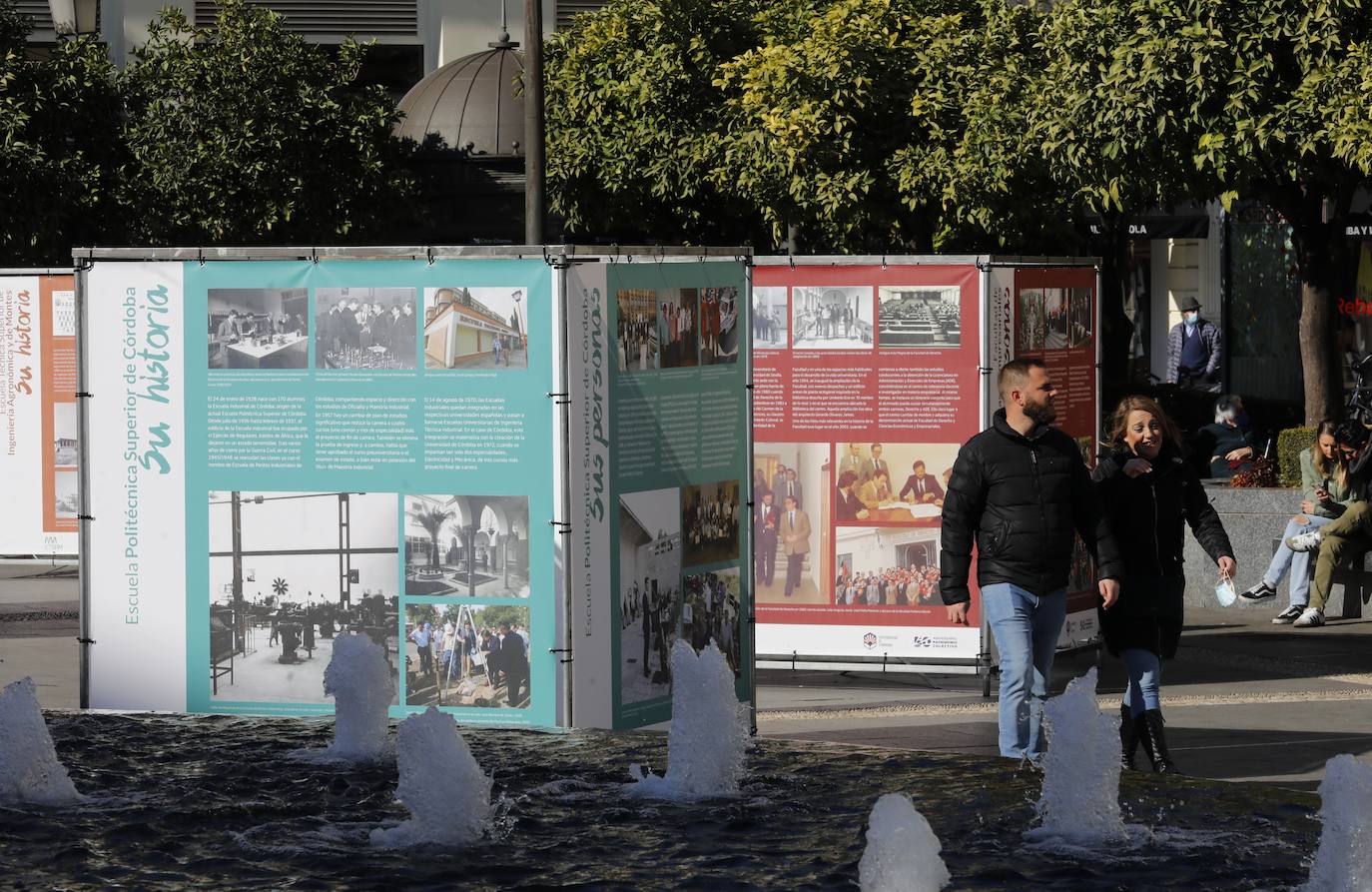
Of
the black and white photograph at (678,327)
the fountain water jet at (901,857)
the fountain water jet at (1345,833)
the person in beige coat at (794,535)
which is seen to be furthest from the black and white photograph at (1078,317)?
the fountain water jet at (901,857)

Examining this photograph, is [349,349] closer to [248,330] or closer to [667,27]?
[248,330]

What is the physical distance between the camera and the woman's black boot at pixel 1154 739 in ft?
29.5

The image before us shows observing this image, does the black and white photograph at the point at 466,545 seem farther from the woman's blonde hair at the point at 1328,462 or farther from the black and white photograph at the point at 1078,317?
the woman's blonde hair at the point at 1328,462

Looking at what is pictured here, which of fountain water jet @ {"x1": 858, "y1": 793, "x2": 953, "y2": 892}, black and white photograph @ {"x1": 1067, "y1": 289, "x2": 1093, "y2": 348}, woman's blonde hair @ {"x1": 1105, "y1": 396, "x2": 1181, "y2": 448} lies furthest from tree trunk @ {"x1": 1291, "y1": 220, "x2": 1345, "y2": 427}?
fountain water jet @ {"x1": 858, "y1": 793, "x2": 953, "y2": 892}

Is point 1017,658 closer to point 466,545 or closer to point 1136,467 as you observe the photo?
point 1136,467

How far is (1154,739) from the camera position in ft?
29.6

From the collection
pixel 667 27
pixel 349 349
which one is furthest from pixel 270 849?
pixel 667 27

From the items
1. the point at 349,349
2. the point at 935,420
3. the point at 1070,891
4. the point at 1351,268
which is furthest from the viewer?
the point at 1351,268

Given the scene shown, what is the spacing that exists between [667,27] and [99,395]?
1701 centimetres

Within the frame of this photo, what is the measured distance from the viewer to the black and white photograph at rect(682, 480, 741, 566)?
9062 mm

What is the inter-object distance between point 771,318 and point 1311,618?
5212 mm

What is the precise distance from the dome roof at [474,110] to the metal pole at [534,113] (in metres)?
13.7

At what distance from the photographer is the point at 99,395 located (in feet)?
29.3

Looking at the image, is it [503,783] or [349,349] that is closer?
[503,783]
